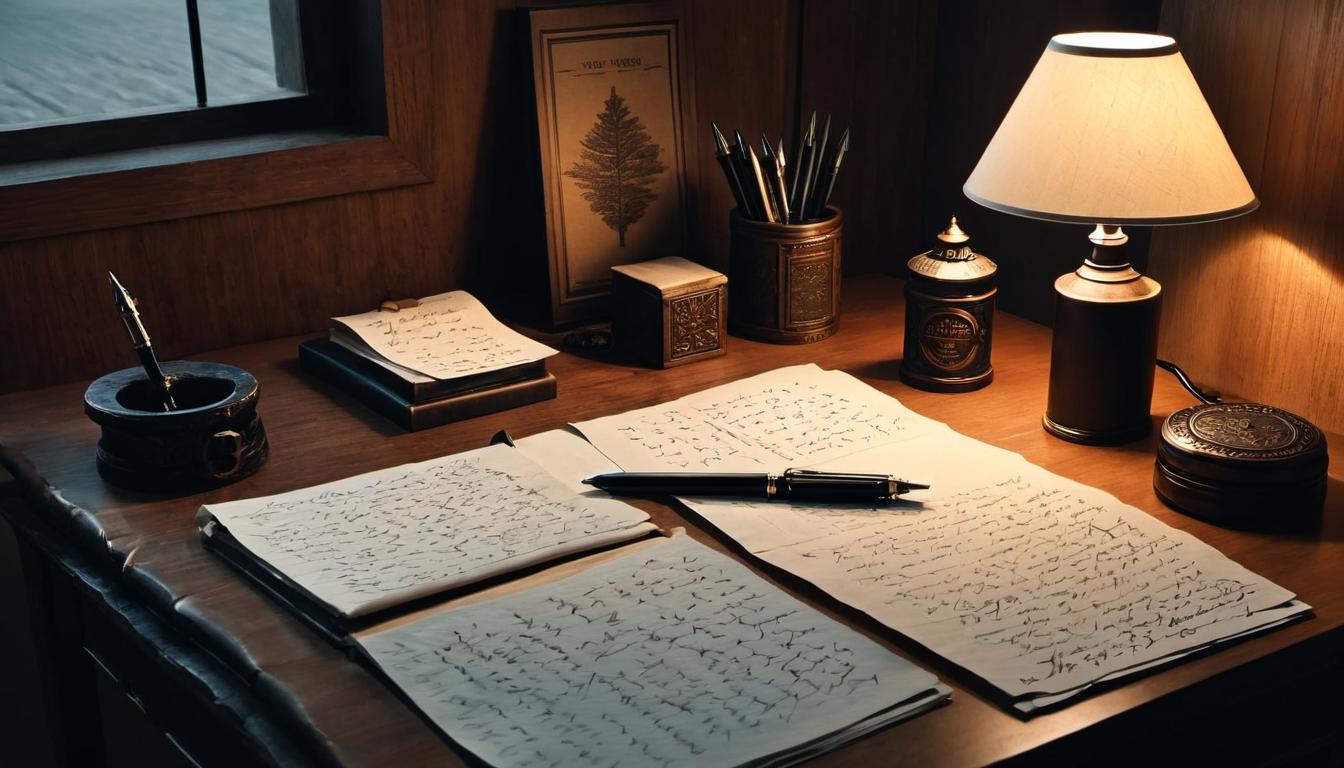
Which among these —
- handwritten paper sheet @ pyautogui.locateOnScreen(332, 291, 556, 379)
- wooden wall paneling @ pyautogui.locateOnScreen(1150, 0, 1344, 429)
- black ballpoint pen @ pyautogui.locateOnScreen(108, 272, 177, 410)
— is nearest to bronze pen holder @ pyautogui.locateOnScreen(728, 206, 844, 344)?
handwritten paper sheet @ pyautogui.locateOnScreen(332, 291, 556, 379)

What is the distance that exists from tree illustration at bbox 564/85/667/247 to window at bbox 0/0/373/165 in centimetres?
31

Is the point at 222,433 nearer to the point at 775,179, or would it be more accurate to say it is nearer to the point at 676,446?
the point at 676,446

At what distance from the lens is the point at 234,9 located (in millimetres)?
1600

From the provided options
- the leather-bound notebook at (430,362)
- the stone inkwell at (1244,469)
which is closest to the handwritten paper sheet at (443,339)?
the leather-bound notebook at (430,362)

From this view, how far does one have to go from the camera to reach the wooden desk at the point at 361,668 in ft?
2.91

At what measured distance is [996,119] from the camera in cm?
176

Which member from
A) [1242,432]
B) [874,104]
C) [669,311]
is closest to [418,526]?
[669,311]

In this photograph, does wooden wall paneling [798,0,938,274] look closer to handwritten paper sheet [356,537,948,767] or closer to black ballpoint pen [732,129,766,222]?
black ballpoint pen [732,129,766,222]

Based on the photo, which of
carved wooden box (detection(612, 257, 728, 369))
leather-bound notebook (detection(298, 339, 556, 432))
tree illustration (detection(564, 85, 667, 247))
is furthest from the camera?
tree illustration (detection(564, 85, 667, 247))

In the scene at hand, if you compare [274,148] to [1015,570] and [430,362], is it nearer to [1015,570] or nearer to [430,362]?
[430,362]

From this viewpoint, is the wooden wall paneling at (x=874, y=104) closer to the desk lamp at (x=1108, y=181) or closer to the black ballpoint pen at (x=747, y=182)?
the black ballpoint pen at (x=747, y=182)

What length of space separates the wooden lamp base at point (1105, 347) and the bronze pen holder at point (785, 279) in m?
0.31

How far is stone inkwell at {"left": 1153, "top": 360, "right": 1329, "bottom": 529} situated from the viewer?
112 cm

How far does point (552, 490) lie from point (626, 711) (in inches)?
13.3
